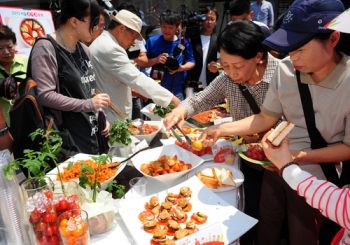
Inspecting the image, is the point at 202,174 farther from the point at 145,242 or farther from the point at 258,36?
the point at 258,36

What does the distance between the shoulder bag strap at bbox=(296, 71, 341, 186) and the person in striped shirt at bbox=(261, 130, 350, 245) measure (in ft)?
0.84

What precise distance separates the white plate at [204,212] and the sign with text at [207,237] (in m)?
0.04

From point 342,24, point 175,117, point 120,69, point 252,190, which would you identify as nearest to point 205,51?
point 120,69

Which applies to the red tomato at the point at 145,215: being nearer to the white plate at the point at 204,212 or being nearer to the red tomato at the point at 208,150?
the white plate at the point at 204,212

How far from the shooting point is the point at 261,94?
1997 millimetres

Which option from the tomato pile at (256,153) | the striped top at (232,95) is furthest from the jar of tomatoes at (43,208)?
the striped top at (232,95)

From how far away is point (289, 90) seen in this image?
1599 millimetres

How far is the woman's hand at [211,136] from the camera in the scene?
1.94 metres

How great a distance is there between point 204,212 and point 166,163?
454 millimetres

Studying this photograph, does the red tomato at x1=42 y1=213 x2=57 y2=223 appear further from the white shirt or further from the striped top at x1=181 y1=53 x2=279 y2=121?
the white shirt

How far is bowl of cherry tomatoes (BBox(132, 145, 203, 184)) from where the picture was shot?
1676 mm

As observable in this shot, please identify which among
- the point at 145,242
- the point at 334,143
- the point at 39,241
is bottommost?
the point at 145,242

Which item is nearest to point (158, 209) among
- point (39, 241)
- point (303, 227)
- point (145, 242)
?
point (145, 242)

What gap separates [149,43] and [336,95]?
337 cm
